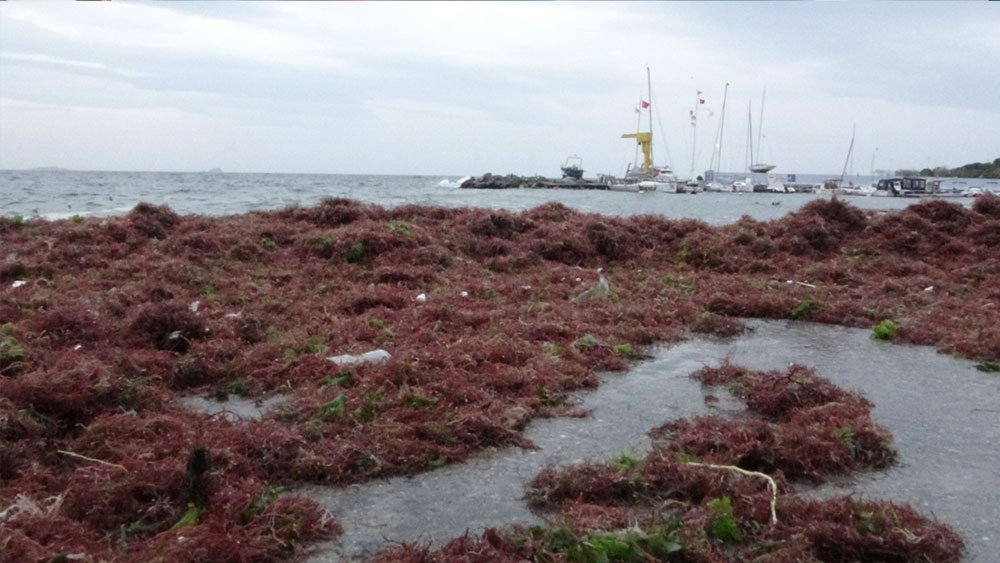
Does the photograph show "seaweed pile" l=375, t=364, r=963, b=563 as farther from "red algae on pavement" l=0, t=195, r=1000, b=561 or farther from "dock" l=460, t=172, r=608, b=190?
"dock" l=460, t=172, r=608, b=190

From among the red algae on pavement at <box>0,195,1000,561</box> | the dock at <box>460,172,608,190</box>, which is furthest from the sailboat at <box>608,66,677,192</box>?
the red algae on pavement at <box>0,195,1000,561</box>

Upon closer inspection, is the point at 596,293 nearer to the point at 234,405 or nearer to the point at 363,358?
the point at 363,358

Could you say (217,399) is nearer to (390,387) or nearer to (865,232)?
(390,387)

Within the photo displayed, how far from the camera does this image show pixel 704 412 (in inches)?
211

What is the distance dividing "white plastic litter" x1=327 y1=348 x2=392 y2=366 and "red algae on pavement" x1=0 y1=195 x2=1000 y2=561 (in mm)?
167

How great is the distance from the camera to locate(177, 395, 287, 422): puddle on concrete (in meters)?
5.17

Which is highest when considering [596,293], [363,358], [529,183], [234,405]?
[529,183]

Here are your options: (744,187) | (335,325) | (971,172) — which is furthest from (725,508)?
(971,172)

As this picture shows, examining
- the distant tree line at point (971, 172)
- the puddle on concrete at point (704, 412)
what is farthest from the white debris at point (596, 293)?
the distant tree line at point (971, 172)

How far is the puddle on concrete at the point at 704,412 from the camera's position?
373 cm

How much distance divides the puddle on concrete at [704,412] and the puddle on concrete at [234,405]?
4.49ft

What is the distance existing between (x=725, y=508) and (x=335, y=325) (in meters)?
4.62

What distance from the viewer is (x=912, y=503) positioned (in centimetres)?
397

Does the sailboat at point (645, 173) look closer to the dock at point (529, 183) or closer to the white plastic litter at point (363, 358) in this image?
the dock at point (529, 183)
